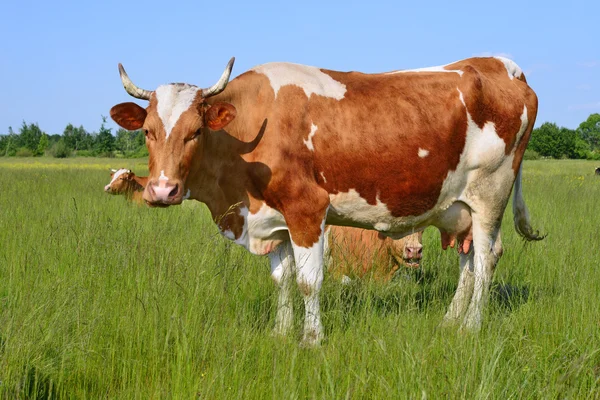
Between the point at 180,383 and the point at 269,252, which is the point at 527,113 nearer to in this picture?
the point at 269,252

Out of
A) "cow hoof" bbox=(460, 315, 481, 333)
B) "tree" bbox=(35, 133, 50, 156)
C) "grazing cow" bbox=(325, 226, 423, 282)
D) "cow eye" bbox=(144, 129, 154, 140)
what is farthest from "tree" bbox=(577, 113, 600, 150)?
"cow eye" bbox=(144, 129, 154, 140)

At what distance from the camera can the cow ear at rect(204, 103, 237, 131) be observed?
4816mm

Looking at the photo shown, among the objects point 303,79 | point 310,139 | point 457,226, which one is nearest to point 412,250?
point 457,226

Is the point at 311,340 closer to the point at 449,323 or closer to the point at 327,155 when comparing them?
the point at 449,323

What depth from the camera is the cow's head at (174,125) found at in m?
4.62

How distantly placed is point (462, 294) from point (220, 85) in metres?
2.94

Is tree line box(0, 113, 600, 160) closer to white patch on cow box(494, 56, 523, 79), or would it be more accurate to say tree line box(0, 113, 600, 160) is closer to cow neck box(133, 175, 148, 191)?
cow neck box(133, 175, 148, 191)

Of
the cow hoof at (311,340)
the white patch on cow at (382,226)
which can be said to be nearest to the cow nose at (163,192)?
the cow hoof at (311,340)

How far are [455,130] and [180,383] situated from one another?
336 centimetres

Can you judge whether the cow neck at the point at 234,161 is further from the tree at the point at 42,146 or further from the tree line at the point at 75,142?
the tree at the point at 42,146

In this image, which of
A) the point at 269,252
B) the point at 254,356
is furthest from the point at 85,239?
the point at 254,356

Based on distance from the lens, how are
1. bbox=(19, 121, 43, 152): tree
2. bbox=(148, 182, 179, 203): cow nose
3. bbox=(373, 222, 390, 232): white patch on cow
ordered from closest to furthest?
bbox=(148, 182, 179, 203): cow nose
bbox=(373, 222, 390, 232): white patch on cow
bbox=(19, 121, 43, 152): tree

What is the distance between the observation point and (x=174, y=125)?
15.4ft

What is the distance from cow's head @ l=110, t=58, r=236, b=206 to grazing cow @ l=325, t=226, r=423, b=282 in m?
2.74
